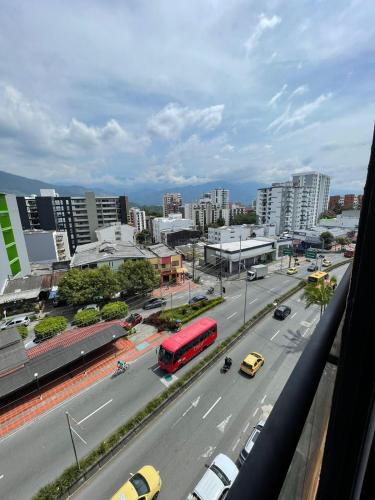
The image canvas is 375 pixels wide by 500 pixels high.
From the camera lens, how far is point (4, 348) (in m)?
15.1

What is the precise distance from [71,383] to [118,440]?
222 inches

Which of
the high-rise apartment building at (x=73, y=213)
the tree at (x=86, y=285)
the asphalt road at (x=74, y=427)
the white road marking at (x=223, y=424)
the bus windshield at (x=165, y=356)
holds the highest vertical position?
the high-rise apartment building at (x=73, y=213)

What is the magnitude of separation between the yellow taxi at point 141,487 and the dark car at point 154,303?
15.6 meters

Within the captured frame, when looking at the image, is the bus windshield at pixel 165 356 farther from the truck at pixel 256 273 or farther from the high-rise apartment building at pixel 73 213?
the high-rise apartment building at pixel 73 213

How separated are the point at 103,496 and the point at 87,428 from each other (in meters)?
3.18

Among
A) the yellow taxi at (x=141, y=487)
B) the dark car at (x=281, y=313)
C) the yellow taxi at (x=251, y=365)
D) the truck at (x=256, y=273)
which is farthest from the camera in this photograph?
the truck at (x=256, y=273)

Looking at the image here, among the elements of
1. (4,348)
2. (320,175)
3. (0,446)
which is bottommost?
(0,446)

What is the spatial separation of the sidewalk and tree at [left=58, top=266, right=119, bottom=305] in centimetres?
620

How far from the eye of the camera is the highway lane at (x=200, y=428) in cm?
933

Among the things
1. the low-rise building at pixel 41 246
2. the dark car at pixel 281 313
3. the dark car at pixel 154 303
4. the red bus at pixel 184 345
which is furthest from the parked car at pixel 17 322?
the low-rise building at pixel 41 246

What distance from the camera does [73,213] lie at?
5841 cm

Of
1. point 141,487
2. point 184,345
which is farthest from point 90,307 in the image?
point 141,487

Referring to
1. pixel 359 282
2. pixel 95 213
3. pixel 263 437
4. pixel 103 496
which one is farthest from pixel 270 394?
pixel 95 213

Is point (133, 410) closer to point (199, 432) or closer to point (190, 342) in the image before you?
point (199, 432)
